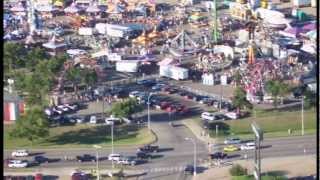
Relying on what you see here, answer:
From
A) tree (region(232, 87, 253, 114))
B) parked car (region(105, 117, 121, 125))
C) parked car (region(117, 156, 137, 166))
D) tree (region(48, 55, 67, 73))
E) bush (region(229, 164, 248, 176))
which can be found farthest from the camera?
tree (region(48, 55, 67, 73))

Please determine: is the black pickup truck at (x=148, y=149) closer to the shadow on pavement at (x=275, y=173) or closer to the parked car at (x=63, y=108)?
the shadow on pavement at (x=275, y=173)

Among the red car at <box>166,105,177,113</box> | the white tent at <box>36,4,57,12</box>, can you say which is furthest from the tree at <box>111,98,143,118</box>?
the white tent at <box>36,4,57,12</box>

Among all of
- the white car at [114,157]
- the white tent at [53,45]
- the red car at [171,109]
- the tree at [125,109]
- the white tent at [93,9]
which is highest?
the white tent at [93,9]

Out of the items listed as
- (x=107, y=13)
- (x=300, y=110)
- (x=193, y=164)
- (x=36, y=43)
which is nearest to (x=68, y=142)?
(x=193, y=164)

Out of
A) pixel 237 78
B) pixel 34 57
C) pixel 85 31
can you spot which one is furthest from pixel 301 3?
pixel 34 57

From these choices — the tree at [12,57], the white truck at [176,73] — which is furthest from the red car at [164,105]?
the tree at [12,57]

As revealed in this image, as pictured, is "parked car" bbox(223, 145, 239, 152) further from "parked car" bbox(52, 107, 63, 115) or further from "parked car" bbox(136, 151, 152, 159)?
"parked car" bbox(52, 107, 63, 115)
